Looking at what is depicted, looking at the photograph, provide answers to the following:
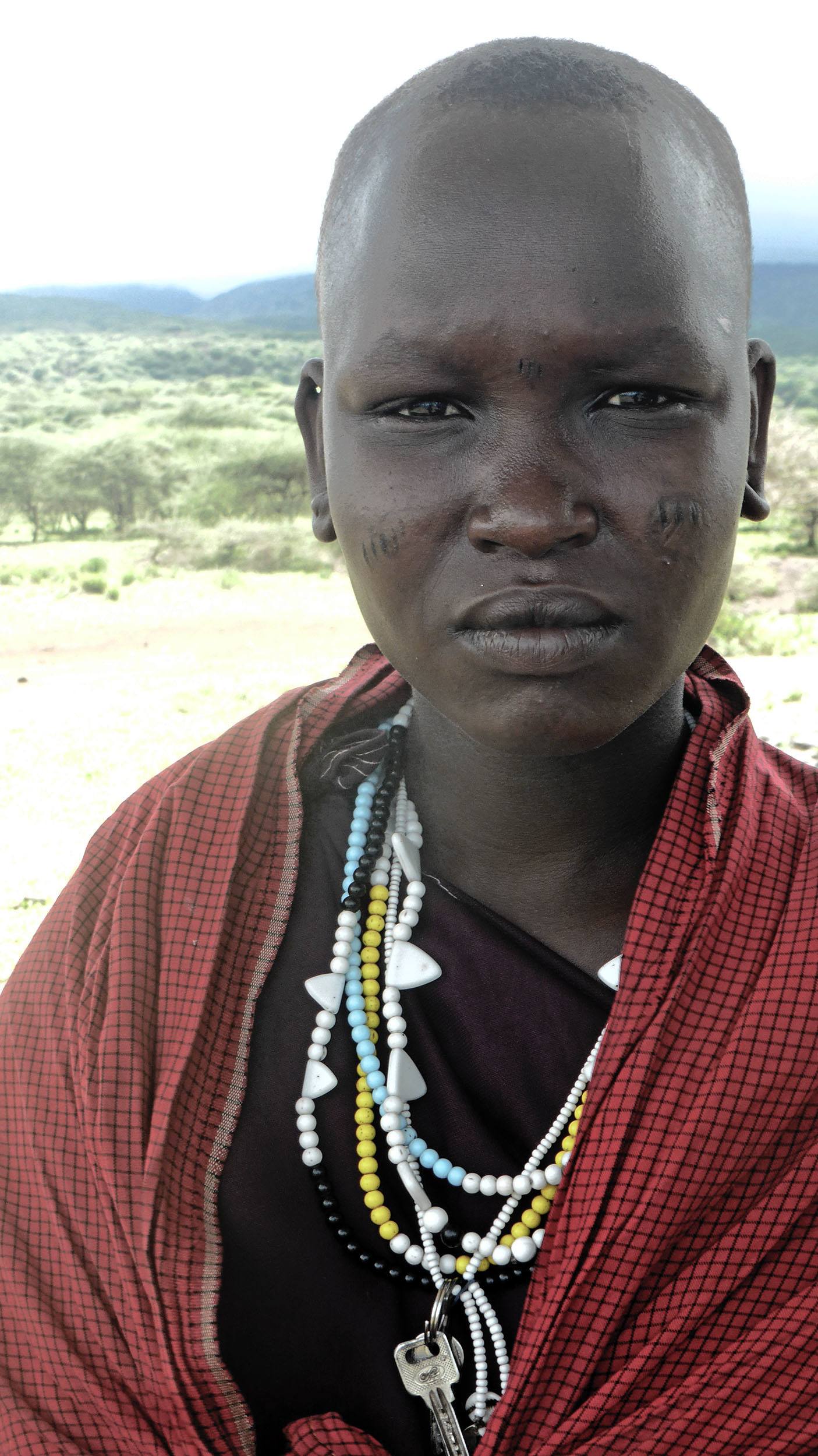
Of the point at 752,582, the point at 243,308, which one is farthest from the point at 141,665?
the point at 243,308

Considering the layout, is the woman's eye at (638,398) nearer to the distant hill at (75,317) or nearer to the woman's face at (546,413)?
the woman's face at (546,413)

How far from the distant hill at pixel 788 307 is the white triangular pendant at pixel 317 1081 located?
23.3 meters

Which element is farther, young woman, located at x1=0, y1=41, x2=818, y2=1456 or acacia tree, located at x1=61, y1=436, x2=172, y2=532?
acacia tree, located at x1=61, y1=436, x2=172, y2=532

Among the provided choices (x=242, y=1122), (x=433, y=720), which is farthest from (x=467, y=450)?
(x=242, y=1122)

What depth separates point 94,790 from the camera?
709cm

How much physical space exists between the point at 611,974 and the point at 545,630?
406 mm

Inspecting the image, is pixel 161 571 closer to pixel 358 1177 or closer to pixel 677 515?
pixel 358 1177

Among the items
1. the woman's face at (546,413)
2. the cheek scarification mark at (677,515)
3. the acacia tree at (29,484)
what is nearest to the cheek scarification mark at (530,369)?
the woman's face at (546,413)

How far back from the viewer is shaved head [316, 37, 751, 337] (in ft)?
3.51

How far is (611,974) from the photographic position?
1.27 meters

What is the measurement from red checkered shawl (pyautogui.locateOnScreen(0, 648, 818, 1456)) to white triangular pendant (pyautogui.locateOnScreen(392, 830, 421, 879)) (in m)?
0.11

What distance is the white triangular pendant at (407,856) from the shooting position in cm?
138

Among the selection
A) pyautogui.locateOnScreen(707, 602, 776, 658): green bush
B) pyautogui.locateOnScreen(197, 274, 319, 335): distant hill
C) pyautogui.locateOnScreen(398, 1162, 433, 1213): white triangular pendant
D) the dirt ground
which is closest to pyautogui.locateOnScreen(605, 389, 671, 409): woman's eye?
pyautogui.locateOnScreen(398, 1162, 433, 1213): white triangular pendant

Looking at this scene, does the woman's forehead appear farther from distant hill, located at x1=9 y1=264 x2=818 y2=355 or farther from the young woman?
distant hill, located at x1=9 y1=264 x2=818 y2=355
